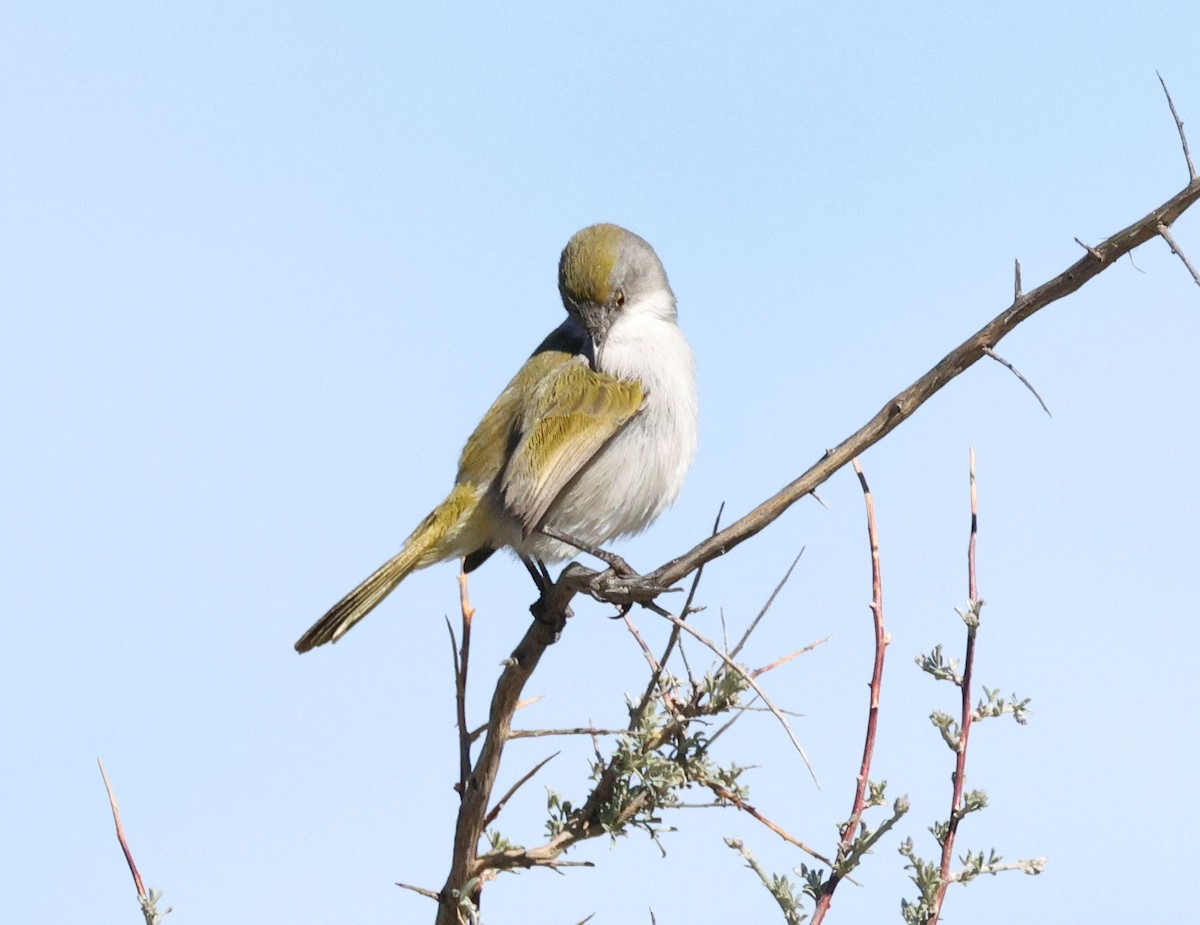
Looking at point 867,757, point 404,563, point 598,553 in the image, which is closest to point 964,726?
point 867,757

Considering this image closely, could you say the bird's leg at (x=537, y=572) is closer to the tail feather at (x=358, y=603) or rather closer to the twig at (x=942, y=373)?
the tail feather at (x=358, y=603)

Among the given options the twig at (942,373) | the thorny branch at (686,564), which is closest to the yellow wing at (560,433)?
the thorny branch at (686,564)

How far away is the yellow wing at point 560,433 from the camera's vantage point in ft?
17.9

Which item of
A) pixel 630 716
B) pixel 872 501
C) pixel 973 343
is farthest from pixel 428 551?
pixel 973 343

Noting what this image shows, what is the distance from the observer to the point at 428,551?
5.67 m

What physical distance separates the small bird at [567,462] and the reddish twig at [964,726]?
6.47ft

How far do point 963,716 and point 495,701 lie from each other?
140cm

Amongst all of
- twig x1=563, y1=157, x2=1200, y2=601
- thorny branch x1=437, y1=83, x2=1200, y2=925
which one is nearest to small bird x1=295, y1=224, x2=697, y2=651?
thorny branch x1=437, y1=83, x2=1200, y2=925

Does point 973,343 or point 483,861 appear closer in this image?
point 973,343

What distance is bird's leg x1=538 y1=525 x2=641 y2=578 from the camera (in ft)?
14.9

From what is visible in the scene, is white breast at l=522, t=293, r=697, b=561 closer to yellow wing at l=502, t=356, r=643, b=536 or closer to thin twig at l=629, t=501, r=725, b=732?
yellow wing at l=502, t=356, r=643, b=536

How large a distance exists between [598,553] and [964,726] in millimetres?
1873

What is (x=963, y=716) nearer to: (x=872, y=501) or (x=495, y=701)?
(x=872, y=501)

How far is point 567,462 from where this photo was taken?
Answer: 548 cm
